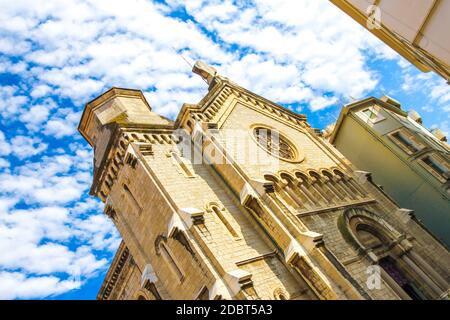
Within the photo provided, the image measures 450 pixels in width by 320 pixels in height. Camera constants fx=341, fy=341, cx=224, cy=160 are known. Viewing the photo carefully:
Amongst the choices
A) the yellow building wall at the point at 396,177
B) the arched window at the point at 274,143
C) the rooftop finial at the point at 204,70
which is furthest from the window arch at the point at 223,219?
the rooftop finial at the point at 204,70

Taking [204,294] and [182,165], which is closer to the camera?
[204,294]

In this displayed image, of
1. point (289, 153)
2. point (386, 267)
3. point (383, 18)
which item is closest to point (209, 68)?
point (289, 153)

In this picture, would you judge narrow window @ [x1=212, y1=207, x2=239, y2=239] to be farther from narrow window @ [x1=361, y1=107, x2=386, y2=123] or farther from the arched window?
narrow window @ [x1=361, y1=107, x2=386, y2=123]

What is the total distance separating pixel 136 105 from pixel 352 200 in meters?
13.6

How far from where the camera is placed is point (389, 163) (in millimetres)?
23078

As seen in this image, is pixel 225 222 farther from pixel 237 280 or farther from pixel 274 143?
pixel 274 143

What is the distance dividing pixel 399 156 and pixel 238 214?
13.1 metres

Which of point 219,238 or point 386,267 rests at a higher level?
point 219,238

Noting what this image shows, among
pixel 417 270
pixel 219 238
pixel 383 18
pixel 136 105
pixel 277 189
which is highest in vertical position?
pixel 136 105

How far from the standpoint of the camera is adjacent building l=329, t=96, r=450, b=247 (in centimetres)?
2092

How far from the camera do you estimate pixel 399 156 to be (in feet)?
73.3

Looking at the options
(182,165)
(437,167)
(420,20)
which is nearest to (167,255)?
(182,165)

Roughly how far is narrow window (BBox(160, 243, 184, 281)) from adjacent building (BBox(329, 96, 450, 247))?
16.3m
